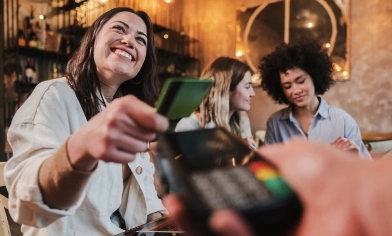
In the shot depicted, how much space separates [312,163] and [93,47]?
0.97 meters

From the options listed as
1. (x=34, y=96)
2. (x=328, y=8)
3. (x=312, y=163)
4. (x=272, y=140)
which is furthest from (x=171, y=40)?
(x=312, y=163)

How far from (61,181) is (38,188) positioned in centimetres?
7

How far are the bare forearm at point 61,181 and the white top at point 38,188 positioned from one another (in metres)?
0.01

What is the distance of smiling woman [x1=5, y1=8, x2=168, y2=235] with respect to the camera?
416 millimetres

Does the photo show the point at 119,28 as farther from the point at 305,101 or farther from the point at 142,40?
the point at 305,101

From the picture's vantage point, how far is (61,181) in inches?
19.8

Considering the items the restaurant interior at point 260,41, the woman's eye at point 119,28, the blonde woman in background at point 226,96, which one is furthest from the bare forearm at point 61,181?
the restaurant interior at point 260,41

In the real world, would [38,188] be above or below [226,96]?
below

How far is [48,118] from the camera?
79 centimetres

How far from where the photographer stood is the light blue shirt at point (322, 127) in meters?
1.69

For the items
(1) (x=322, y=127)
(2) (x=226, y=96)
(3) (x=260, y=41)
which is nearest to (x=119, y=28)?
(2) (x=226, y=96)

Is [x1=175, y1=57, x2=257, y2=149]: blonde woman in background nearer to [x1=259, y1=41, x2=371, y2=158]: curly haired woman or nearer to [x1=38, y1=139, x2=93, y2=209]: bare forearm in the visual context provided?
[x1=259, y1=41, x2=371, y2=158]: curly haired woman

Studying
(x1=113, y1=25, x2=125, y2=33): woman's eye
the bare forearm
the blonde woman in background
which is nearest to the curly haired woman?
the blonde woman in background

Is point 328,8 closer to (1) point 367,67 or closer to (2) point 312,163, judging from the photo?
(1) point 367,67
